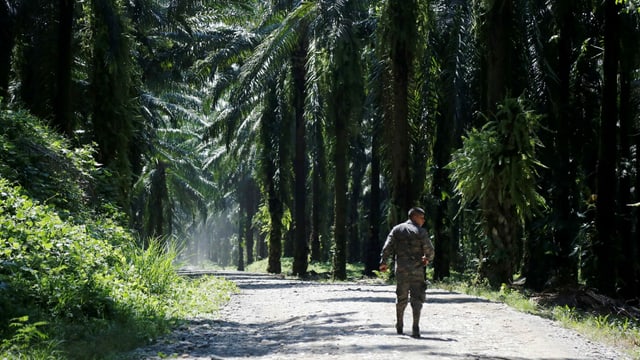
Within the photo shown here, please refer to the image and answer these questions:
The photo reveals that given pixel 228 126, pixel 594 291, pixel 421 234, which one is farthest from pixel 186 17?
pixel 421 234

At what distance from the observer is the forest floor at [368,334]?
9.85 m

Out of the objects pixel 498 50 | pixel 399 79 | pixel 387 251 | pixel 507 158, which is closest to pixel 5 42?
pixel 399 79

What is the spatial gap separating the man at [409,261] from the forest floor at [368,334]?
1.71ft

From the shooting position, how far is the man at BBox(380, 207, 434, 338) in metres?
11.4

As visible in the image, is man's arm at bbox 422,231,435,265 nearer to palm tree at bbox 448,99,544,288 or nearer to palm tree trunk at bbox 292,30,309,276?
palm tree at bbox 448,99,544,288

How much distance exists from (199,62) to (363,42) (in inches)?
264

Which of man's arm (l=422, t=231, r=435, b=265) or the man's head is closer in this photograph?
man's arm (l=422, t=231, r=435, b=265)

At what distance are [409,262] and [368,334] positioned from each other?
1.16 m

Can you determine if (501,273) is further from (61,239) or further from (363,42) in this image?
(363,42)

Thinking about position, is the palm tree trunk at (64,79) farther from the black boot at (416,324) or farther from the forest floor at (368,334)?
the black boot at (416,324)

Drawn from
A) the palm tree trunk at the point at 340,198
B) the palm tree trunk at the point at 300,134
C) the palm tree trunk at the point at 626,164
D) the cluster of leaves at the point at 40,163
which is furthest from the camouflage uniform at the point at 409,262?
the palm tree trunk at the point at 300,134

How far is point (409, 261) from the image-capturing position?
11.5 metres

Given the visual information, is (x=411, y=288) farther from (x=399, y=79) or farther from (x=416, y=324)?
(x=399, y=79)

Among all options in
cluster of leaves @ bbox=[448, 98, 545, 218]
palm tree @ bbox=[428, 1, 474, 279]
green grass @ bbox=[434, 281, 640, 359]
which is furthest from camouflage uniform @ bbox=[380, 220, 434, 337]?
palm tree @ bbox=[428, 1, 474, 279]
